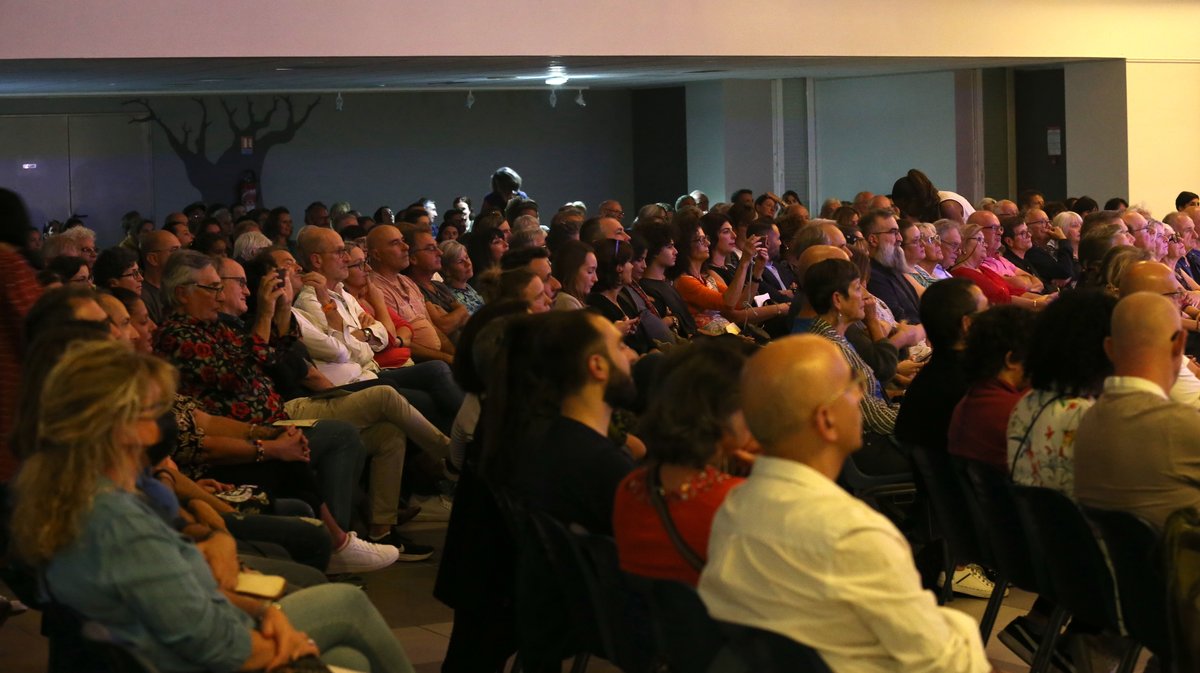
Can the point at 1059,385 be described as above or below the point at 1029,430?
above

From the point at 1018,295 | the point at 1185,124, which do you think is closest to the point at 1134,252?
the point at 1018,295

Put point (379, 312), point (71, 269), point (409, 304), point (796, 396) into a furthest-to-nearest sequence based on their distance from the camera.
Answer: point (409, 304) → point (379, 312) → point (71, 269) → point (796, 396)

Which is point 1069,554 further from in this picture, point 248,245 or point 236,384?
point 248,245

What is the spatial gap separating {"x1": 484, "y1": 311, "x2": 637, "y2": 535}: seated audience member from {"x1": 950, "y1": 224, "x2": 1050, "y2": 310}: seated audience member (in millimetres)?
4983

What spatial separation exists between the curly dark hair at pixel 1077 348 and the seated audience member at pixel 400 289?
3.71m

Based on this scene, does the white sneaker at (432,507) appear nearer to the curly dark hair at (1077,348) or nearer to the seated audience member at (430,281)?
the seated audience member at (430,281)

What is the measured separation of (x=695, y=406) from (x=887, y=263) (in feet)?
16.0

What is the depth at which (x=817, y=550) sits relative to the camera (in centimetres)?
213

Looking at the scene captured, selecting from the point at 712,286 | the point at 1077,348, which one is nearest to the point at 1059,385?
the point at 1077,348

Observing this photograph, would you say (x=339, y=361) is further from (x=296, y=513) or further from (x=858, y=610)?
(x=858, y=610)

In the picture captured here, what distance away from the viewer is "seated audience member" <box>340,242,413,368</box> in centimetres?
663

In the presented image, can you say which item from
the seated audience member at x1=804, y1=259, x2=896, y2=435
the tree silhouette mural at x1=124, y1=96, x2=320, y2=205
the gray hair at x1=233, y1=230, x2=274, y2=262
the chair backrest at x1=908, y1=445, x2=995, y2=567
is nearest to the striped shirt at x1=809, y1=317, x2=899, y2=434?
the seated audience member at x1=804, y1=259, x2=896, y2=435

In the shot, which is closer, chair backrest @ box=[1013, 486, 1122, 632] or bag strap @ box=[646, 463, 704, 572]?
bag strap @ box=[646, 463, 704, 572]

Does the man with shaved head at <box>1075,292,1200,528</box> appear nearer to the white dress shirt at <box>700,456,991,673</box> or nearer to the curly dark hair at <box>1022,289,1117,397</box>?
the curly dark hair at <box>1022,289,1117,397</box>
